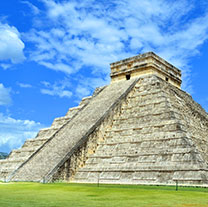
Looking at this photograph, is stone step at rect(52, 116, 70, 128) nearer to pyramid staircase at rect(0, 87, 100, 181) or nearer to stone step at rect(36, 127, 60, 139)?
pyramid staircase at rect(0, 87, 100, 181)

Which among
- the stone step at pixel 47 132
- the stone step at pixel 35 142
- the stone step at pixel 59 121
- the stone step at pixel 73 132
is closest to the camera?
the stone step at pixel 73 132

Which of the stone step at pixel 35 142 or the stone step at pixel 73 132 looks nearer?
the stone step at pixel 73 132

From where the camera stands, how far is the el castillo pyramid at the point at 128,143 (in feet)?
46.9

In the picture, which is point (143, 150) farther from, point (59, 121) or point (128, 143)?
point (59, 121)

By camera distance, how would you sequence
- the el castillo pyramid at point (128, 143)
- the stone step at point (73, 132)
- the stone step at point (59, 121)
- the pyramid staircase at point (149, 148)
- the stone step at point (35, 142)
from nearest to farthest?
the pyramid staircase at point (149, 148)
the el castillo pyramid at point (128, 143)
the stone step at point (73, 132)
the stone step at point (35, 142)
the stone step at point (59, 121)

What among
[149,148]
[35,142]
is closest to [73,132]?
[35,142]

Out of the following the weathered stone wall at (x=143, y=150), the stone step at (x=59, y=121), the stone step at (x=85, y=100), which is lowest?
the weathered stone wall at (x=143, y=150)

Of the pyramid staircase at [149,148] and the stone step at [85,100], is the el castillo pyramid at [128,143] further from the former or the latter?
the stone step at [85,100]

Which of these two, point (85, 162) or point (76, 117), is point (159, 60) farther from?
point (85, 162)

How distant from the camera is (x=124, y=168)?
15297 mm

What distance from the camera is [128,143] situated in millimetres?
16688

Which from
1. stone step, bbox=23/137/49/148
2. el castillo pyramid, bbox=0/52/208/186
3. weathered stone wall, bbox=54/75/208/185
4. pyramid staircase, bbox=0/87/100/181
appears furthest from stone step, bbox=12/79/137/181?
stone step, bbox=23/137/49/148

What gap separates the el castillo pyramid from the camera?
14297 millimetres

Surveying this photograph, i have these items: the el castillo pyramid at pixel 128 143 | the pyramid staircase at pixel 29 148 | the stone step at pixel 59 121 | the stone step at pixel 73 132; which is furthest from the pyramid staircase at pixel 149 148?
the stone step at pixel 59 121
